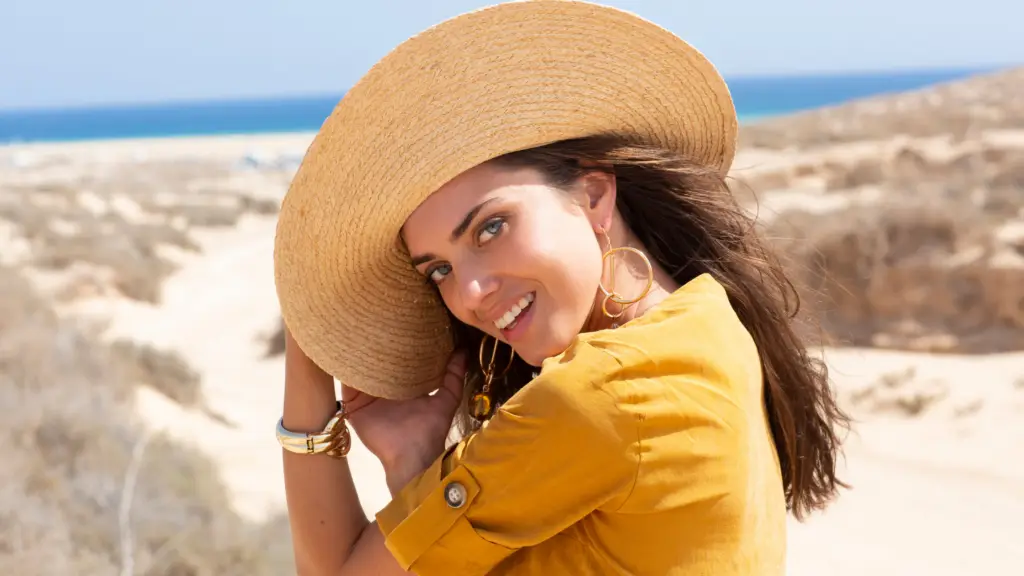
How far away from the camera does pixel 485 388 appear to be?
2.33 meters

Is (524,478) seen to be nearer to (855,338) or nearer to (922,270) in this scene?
(855,338)

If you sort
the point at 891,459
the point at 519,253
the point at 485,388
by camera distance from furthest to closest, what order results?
the point at 891,459, the point at 485,388, the point at 519,253

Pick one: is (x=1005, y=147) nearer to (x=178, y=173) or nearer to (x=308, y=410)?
(x=308, y=410)

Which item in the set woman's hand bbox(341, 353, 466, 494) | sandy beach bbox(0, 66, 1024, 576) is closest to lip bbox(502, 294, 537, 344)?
woman's hand bbox(341, 353, 466, 494)

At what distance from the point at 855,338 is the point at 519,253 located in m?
6.35

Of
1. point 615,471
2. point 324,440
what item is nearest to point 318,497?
point 324,440

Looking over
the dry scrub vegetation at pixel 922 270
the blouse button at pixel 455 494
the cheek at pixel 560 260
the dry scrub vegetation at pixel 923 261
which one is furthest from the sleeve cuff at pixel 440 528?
the dry scrub vegetation at pixel 922 270

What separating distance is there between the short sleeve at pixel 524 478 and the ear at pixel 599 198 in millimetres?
472

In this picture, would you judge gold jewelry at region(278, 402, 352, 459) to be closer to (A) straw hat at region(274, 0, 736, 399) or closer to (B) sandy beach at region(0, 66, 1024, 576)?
(A) straw hat at region(274, 0, 736, 399)

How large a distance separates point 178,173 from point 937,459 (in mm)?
28589

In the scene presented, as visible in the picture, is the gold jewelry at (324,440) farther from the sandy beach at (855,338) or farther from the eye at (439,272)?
the sandy beach at (855,338)

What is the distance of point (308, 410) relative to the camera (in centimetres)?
215

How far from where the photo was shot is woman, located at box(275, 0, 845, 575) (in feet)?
5.14

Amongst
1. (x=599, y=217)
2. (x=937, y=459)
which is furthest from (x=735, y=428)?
(x=937, y=459)
